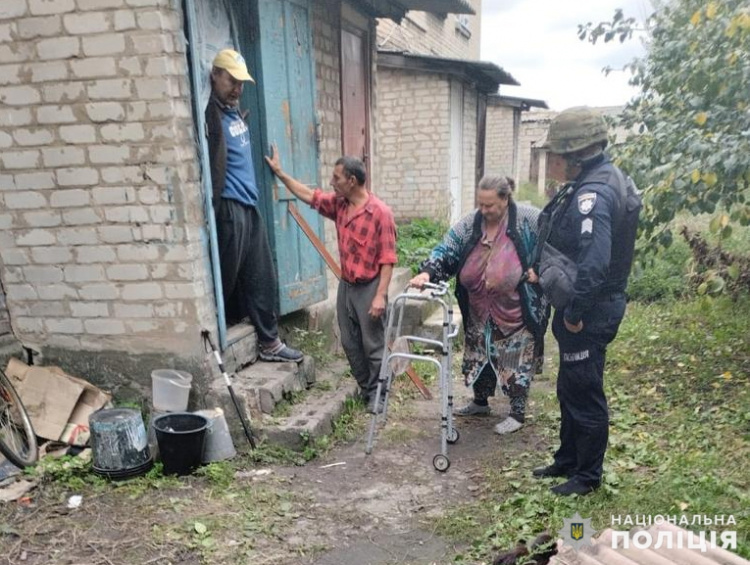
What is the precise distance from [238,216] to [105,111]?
1.03m

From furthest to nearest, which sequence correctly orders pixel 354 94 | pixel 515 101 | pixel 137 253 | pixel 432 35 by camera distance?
pixel 515 101
pixel 432 35
pixel 354 94
pixel 137 253

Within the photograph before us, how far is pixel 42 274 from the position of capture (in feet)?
13.0

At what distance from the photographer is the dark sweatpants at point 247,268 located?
13.2 feet

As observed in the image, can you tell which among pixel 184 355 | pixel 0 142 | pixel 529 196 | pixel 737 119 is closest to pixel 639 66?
pixel 737 119

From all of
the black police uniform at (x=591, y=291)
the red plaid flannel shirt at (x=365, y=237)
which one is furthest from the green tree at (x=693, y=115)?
the red plaid flannel shirt at (x=365, y=237)

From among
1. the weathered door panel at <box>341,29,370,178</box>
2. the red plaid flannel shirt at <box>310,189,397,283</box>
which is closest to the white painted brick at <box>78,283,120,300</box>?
the red plaid flannel shirt at <box>310,189,397,283</box>

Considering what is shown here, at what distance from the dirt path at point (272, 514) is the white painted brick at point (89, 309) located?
3.60 feet

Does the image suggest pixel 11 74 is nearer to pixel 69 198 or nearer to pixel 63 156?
pixel 63 156

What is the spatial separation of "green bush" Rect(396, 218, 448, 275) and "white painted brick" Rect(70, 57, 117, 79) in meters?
4.53

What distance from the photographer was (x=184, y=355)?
3822 mm

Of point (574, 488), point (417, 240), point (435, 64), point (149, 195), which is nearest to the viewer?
point (574, 488)

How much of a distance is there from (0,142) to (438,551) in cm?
366

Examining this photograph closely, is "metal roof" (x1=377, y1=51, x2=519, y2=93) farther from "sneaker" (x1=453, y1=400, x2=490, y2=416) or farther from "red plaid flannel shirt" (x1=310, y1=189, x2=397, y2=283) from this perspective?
"sneaker" (x1=453, y1=400, x2=490, y2=416)

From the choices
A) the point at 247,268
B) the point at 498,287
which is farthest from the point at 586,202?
the point at 247,268
